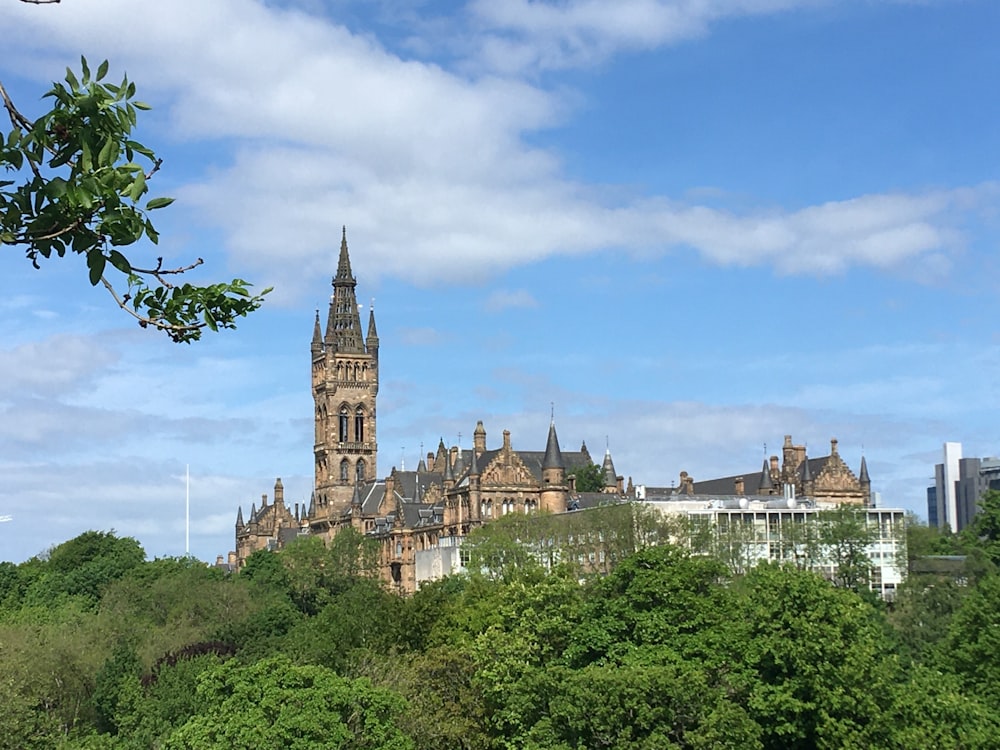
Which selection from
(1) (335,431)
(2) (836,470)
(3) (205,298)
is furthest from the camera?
(1) (335,431)

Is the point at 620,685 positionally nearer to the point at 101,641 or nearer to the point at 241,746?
the point at 241,746

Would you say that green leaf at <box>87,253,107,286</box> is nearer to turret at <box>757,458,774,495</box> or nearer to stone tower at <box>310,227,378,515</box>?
turret at <box>757,458,774,495</box>

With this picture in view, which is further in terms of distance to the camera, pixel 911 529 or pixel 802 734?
pixel 911 529

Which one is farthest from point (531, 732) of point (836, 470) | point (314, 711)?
point (836, 470)

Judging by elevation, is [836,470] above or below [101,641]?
above

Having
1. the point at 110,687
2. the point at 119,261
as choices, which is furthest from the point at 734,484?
the point at 119,261

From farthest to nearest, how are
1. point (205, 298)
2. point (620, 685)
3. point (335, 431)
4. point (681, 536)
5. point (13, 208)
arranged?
point (335, 431)
point (681, 536)
point (620, 685)
point (205, 298)
point (13, 208)

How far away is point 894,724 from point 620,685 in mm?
9658

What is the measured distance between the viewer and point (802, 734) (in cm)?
5131

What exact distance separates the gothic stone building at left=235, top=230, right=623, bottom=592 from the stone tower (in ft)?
0.44

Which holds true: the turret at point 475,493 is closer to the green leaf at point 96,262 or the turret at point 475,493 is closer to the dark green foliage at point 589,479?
the dark green foliage at point 589,479

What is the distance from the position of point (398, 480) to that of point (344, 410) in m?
24.4

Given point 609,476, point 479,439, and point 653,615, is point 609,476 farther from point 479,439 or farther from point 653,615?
point 653,615

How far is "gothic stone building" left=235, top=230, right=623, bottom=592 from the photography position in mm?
147500
